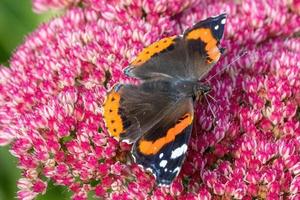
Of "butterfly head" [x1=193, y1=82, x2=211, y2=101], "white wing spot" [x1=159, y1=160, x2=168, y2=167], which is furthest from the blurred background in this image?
"white wing spot" [x1=159, y1=160, x2=168, y2=167]

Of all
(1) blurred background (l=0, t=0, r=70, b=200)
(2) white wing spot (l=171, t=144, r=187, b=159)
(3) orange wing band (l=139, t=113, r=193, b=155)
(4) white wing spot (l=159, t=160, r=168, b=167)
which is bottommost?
(4) white wing spot (l=159, t=160, r=168, b=167)

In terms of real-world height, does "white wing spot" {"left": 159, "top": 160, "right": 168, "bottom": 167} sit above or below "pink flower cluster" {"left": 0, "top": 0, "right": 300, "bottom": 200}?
below

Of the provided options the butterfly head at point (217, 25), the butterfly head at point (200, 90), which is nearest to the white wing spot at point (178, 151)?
the butterfly head at point (200, 90)

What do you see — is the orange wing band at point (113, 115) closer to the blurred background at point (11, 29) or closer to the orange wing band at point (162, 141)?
the orange wing band at point (162, 141)

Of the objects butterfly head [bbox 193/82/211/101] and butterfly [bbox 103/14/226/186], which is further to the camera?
butterfly head [bbox 193/82/211/101]

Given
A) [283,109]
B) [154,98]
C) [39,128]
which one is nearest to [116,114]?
[154,98]

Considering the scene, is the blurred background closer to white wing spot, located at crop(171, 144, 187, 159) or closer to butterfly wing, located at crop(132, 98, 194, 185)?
butterfly wing, located at crop(132, 98, 194, 185)

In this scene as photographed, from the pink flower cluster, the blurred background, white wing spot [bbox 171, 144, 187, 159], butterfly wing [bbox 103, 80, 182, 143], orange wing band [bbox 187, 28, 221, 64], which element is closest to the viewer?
white wing spot [bbox 171, 144, 187, 159]
